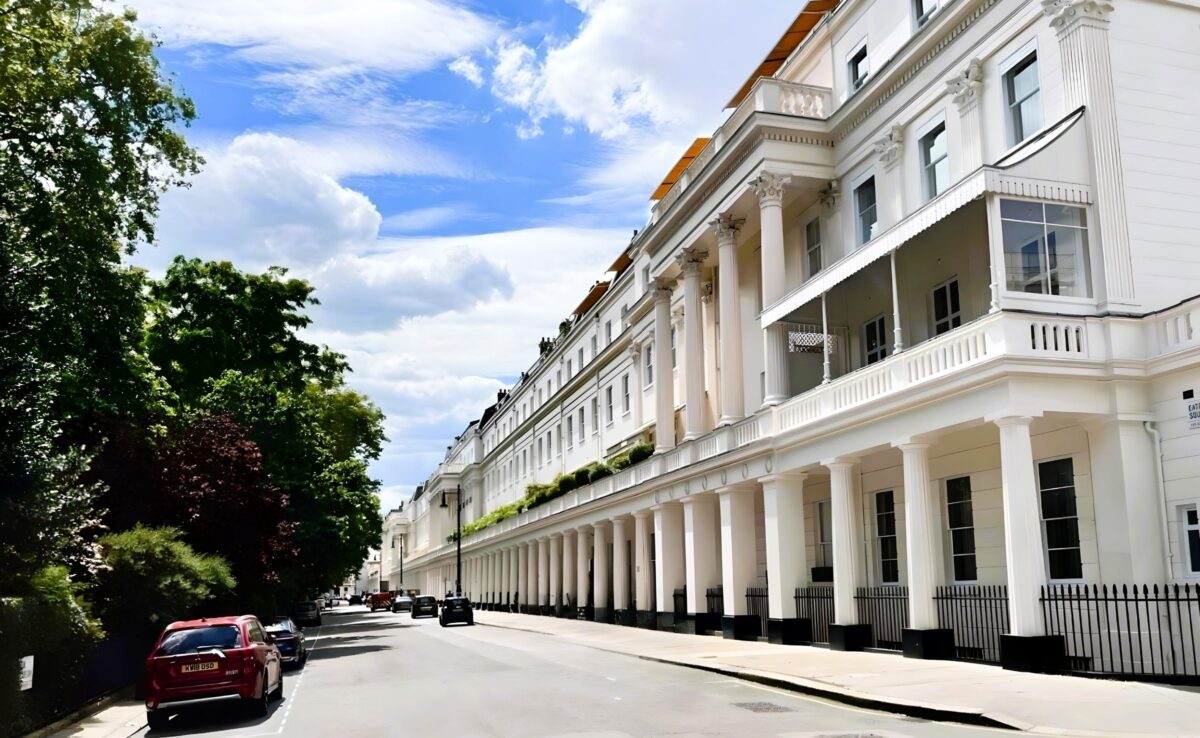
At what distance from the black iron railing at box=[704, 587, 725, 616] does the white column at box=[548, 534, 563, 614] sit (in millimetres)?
22191

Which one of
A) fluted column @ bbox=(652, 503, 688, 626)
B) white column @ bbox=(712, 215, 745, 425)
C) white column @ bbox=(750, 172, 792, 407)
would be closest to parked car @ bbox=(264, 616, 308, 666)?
fluted column @ bbox=(652, 503, 688, 626)

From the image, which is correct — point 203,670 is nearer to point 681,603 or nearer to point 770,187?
point 770,187

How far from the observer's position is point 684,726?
12.5 metres

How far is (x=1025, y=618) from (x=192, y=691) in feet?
42.0

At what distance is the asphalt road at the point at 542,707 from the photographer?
12.3 metres

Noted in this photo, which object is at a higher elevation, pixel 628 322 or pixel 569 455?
pixel 628 322

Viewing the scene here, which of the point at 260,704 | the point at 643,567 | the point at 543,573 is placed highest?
the point at 643,567

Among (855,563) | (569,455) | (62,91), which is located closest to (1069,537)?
(855,563)

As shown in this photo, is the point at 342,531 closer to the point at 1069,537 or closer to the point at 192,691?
the point at 192,691

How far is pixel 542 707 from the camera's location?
49.0 feet

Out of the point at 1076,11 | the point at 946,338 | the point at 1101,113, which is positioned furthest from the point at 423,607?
the point at 1076,11

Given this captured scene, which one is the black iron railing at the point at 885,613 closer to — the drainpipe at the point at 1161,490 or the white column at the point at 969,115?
the drainpipe at the point at 1161,490

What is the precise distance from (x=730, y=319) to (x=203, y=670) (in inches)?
768

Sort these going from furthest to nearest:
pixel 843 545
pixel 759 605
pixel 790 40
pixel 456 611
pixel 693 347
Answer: pixel 456 611, pixel 693 347, pixel 790 40, pixel 759 605, pixel 843 545
